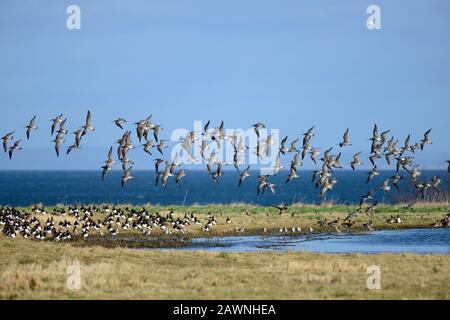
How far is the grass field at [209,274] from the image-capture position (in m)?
25.6

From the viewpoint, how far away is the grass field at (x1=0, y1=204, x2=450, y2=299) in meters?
25.6

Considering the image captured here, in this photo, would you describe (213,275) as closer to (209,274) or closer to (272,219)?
(209,274)

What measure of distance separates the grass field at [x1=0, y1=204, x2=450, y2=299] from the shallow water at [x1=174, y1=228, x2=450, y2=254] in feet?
19.8

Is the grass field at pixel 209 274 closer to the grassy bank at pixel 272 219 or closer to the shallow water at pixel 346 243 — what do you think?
the shallow water at pixel 346 243

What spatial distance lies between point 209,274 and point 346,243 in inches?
740

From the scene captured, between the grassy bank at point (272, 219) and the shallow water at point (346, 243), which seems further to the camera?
the grassy bank at point (272, 219)

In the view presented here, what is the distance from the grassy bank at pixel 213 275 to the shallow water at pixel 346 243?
5932 millimetres

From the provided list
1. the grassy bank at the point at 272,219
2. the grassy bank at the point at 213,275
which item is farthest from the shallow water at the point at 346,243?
the grassy bank at the point at 213,275

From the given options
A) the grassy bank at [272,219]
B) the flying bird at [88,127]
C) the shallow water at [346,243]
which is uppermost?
the flying bird at [88,127]

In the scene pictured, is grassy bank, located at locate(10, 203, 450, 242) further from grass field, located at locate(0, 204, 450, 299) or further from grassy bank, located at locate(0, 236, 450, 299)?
grassy bank, located at locate(0, 236, 450, 299)

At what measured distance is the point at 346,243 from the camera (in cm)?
4684

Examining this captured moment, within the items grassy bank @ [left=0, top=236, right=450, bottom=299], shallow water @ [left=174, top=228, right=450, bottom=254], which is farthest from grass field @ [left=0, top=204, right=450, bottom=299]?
shallow water @ [left=174, top=228, right=450, bottom=254]
